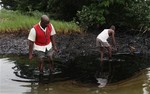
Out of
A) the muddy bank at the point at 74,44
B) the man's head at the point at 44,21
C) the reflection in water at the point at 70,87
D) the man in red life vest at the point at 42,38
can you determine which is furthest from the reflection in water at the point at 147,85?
the muddy bank at the point at 74,44

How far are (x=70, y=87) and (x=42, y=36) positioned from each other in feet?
5.23

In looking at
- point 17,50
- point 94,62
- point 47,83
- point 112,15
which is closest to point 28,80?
point 47,83

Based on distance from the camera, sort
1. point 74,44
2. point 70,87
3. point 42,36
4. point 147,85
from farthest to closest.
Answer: point 74,44
point 42,36
point 147,85
point 70,87

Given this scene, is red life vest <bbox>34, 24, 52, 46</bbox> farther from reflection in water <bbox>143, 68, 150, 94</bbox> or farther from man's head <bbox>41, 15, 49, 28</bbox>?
reflection in water <bbox>143, 68, 150, 94</bbox>

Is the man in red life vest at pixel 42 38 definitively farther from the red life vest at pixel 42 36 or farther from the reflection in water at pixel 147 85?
the reflection in water at pixel 147 85

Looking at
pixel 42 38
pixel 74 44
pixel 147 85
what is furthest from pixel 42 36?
pixel 74 44

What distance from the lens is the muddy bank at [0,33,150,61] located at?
14.3m

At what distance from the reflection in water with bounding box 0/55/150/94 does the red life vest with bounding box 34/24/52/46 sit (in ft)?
3.75

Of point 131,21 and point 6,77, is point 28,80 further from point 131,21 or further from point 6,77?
point 131,21

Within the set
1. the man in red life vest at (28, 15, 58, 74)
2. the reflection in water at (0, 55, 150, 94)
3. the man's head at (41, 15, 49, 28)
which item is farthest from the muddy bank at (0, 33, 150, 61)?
the man's head at (41, 15, 49, 28)

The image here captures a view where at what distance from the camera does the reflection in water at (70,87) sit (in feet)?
29.0

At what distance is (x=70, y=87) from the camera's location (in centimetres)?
931

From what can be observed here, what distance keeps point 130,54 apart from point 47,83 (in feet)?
18.5

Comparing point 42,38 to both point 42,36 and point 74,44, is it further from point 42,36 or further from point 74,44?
point 74,44
